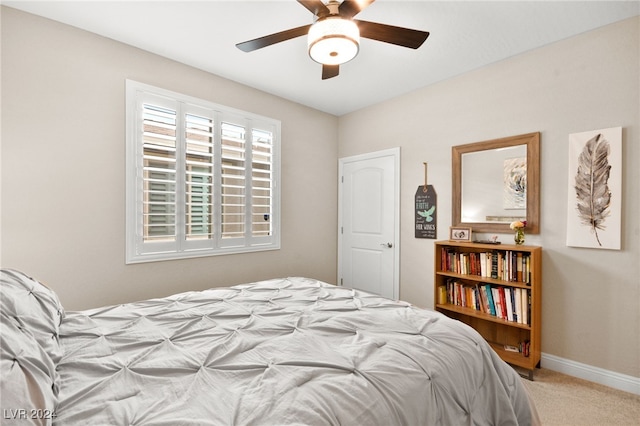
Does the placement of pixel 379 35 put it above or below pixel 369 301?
above

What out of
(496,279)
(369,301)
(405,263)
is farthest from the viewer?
(405,263)

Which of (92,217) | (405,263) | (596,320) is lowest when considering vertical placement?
(596,320)

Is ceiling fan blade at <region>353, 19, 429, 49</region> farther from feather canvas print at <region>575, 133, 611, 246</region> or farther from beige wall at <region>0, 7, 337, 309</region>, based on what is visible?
beige wall at <region>0, 7, 337, 309</region>

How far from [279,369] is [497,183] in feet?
8.94

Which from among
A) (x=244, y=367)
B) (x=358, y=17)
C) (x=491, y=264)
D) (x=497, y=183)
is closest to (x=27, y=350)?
(x=244, y=367)

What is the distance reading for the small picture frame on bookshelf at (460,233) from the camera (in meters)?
2.99

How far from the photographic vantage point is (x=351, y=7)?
1719 mm

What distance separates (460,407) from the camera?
46.6 inches

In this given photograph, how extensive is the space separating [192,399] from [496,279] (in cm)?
262

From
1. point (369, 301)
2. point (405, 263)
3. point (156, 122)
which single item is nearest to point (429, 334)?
point (369, 301)

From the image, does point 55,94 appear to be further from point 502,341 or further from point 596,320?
point 596,320

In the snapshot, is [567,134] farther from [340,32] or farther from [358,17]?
[340,32]

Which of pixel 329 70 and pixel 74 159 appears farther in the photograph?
pixel 74 159

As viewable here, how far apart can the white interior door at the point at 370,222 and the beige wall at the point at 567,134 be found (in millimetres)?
579
